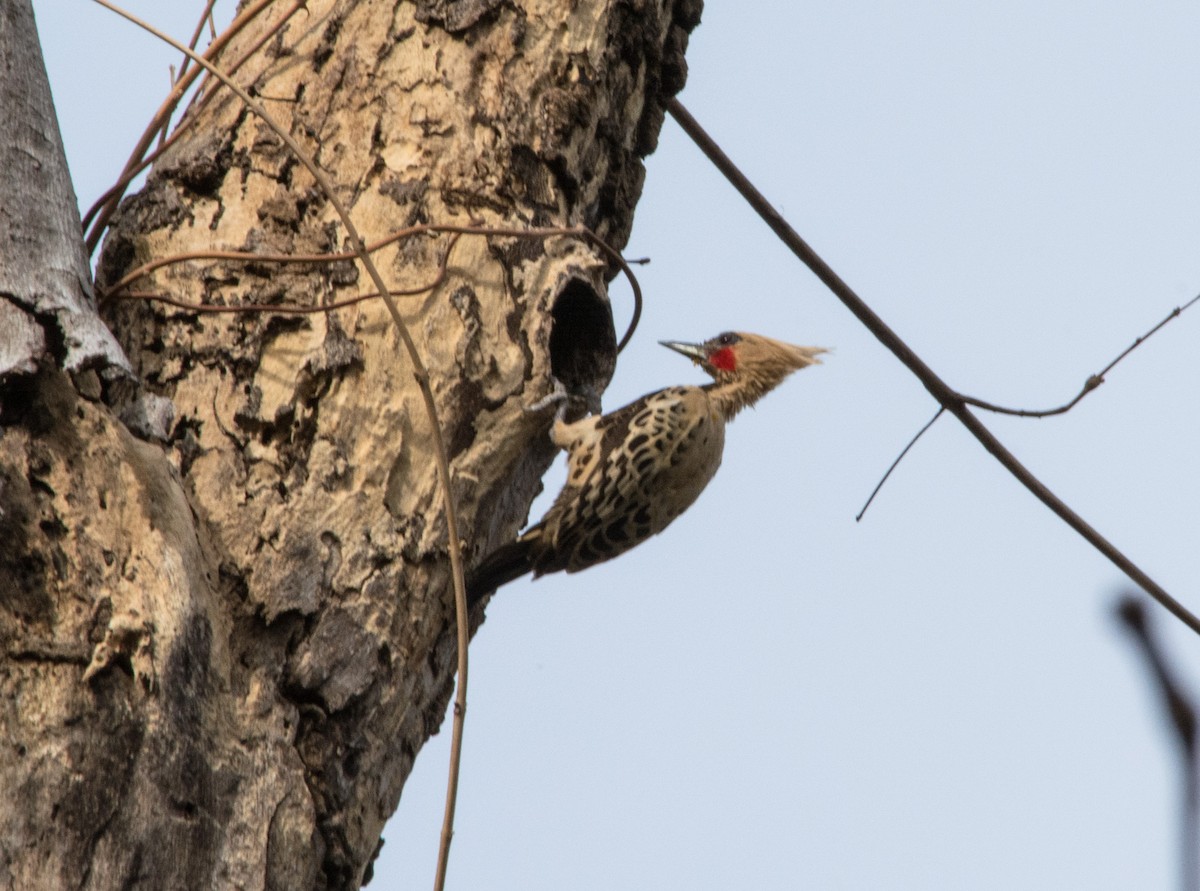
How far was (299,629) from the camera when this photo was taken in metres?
2.40

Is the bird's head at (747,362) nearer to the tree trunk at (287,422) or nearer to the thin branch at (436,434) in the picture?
the tree trunk at (287,422)

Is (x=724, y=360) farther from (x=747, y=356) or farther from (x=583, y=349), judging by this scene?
(x=583, y=349)

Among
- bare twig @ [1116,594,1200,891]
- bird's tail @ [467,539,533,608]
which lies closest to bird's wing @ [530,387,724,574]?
bird's tail @ [467,539,533,608]

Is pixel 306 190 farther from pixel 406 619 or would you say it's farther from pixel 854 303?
pixel 854 303

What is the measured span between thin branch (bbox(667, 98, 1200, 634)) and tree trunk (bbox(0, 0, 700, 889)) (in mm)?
334

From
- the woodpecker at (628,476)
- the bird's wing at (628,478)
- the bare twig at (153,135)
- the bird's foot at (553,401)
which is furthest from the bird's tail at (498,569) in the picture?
the bare twig at (153,135)

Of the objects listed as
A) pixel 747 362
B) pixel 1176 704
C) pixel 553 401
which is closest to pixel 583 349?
pixel 553 401

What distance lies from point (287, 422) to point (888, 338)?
1726mm

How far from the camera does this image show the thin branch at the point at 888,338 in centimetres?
331

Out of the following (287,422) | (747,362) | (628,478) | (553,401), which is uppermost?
(747,362)

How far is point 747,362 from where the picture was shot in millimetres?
4590

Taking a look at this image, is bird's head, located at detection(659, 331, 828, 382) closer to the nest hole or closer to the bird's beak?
the bird's beak

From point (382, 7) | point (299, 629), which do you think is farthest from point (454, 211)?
point (299, 629)

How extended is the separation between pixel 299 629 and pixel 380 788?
0.34 metres
